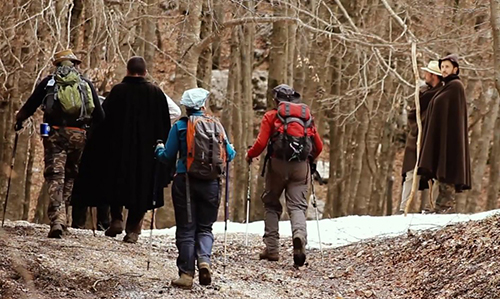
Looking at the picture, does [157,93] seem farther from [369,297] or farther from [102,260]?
[369,297]

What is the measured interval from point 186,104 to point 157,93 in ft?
8.76

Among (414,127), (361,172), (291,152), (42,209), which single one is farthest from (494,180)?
(291,152)

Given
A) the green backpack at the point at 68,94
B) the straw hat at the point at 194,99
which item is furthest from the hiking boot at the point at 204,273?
the green backpack at the point at 68,94

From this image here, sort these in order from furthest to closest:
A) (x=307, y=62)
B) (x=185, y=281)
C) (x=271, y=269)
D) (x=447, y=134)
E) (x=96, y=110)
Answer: (x=307, y=62)
(x=447, y=134)
(x=271, y=269)
(x=96, y=110)
(x=185, y=281)

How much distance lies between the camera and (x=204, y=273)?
943cm

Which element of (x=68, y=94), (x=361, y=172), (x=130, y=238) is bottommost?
(x=130, y=238)

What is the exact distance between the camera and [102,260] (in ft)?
33.3

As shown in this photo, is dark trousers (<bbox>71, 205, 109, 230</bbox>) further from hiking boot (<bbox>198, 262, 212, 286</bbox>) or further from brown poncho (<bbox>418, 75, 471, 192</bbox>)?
brown poncho (<bbox>418, 75, 471, 192</bbox>)

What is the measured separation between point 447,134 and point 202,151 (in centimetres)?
610

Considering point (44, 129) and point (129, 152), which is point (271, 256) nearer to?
point (129, 152)

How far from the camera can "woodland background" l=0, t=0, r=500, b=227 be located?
1684 centimetres

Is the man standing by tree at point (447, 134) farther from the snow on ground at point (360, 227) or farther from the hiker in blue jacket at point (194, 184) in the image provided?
the hiker in blue jacket at point (194, 184)

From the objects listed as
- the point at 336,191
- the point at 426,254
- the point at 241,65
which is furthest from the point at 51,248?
the point at 336,191

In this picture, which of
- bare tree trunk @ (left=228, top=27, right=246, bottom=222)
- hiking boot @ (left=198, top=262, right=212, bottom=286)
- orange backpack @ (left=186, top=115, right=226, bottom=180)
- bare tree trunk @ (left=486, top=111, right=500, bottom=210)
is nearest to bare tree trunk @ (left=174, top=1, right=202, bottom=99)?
bare tree trunk @ (left=228, top=27, right=246, bottom=222)
